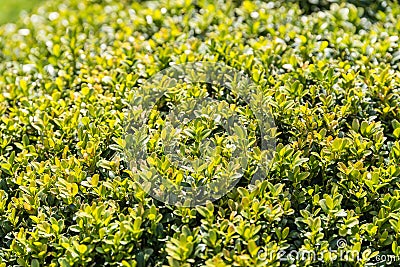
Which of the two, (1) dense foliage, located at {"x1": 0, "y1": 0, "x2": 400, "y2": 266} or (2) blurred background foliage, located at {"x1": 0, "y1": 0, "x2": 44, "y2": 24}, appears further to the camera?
(2) blurred background foliage, located at {"x1": 0, "y1": 0, "x2": 44, "y2": 24}

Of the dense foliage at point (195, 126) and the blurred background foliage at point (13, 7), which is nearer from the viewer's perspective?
the dense foliage at point (195, 126)

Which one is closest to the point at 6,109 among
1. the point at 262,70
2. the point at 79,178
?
the point at 79,178

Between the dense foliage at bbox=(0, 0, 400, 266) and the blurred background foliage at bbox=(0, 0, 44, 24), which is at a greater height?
the dense foliage at bbox=(0, 0, 400, 266)

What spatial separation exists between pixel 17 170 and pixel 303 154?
1539 millimetres

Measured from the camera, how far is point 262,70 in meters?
3.56

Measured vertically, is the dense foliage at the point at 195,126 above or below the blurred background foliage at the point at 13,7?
above

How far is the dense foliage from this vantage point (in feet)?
8.65

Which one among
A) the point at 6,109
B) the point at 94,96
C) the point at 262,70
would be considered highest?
the point at 262,70

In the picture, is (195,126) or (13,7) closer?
(195,126)

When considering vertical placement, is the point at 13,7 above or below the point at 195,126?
below

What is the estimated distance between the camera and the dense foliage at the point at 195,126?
2.64 meters

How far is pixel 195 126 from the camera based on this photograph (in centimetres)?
306

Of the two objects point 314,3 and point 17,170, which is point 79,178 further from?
point 314,3

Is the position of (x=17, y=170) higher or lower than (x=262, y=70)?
lower
